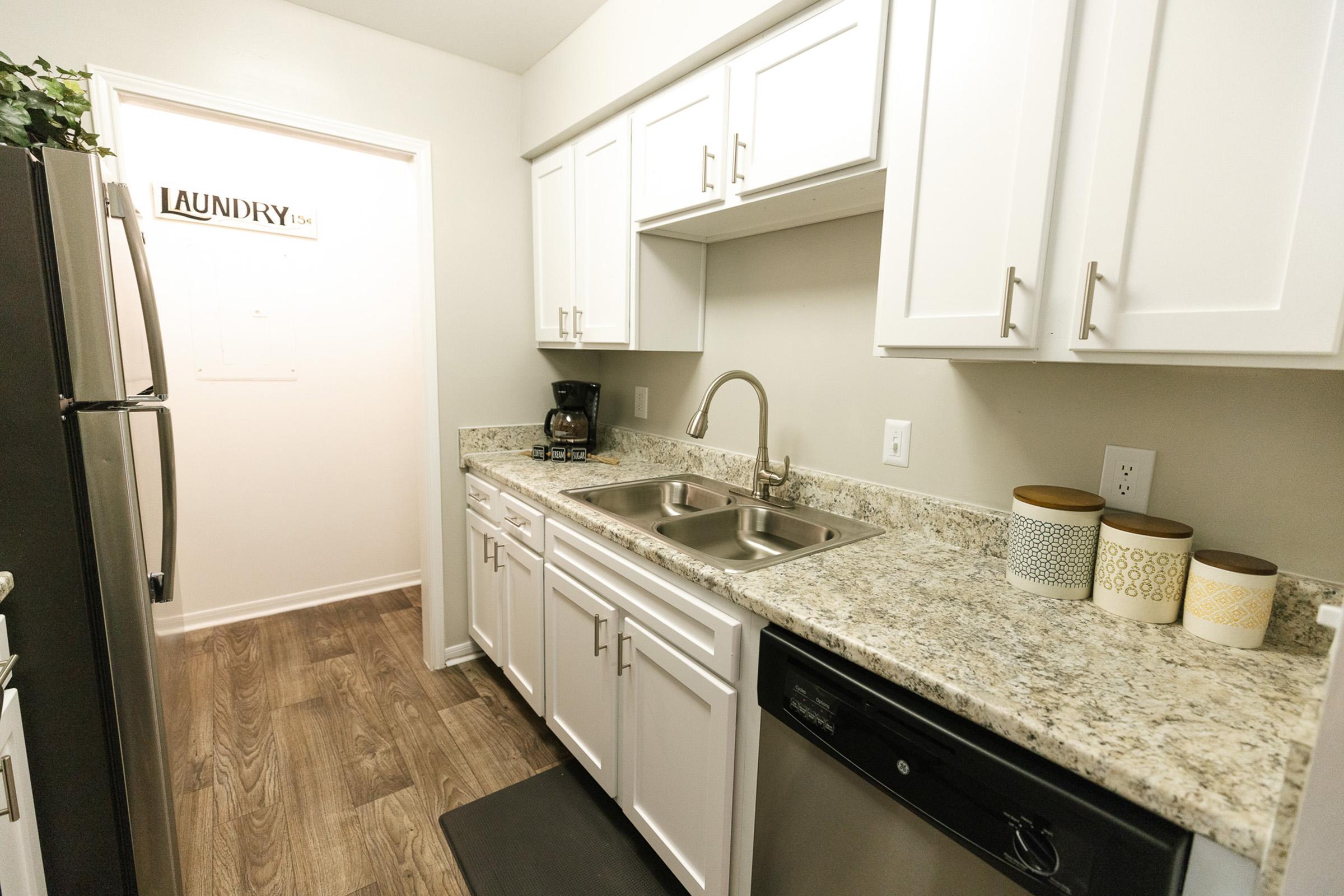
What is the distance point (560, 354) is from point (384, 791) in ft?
5.75

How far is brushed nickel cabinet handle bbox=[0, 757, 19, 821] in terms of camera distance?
2.73 ft

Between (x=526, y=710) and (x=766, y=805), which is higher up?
(x=766, y=805)

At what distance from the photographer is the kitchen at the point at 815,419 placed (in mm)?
743

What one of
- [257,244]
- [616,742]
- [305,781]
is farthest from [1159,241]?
[257,244]

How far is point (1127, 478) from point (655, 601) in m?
0.99

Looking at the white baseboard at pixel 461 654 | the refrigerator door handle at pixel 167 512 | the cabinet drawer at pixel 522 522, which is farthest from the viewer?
the white baseboard at pixel 461 654

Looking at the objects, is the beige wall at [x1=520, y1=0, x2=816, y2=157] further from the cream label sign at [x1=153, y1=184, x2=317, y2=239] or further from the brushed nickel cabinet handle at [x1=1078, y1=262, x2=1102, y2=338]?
the cream label sign at [x1=153, y1=184, x2=317, y2=239]

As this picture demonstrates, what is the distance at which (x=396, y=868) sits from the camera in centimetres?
152

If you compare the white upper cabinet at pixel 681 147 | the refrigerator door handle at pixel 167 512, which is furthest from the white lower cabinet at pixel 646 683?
the white upper cabinet at pixel 681 147

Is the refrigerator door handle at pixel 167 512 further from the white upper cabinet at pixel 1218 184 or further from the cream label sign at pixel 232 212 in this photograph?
the cream label sign at pixel 232 212

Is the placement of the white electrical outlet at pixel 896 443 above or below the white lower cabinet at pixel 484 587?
above

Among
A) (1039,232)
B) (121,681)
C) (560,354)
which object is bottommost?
(121,681)

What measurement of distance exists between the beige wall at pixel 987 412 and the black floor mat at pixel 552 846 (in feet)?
3.90

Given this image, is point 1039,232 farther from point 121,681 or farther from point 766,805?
point 121,681
